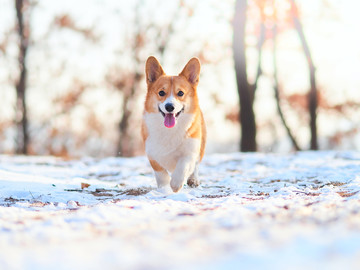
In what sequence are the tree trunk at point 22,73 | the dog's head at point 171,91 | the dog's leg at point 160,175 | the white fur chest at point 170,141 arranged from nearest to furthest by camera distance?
1. the dog's head at point 171,91
2. the white fur chest at point 170,141
3. the dog's leg at point 160,175
4. the tree trunk at point 22,73

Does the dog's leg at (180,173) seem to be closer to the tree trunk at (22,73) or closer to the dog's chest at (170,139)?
the dog's chest at (170,139)

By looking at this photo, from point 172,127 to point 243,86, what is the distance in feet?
21.2

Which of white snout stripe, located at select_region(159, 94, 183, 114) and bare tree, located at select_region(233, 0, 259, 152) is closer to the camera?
white snout stripe, located at select_region(159, 94, 183, 114)

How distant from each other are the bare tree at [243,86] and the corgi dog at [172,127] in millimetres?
6037

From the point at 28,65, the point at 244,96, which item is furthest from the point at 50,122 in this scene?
the point at 244,96

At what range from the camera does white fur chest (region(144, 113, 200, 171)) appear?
4438 millimetres

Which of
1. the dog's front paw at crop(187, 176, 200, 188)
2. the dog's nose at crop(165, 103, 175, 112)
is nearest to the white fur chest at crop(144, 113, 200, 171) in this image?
the dog's nose at crop(165, 103, 175, 112)

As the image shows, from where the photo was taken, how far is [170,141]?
4.44m

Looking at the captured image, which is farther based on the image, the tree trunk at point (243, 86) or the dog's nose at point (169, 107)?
the tree trunk at point (243, 86)

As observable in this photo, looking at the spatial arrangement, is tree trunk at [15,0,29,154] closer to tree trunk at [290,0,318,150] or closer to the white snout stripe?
tree trunk at [290,0,318,150]

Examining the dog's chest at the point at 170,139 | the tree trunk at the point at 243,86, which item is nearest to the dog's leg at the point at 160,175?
the dog's chest at the point at 170,139

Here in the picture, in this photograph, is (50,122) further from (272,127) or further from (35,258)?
(35,258)

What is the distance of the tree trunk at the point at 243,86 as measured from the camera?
10.5 m

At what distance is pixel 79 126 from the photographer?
22.8m
